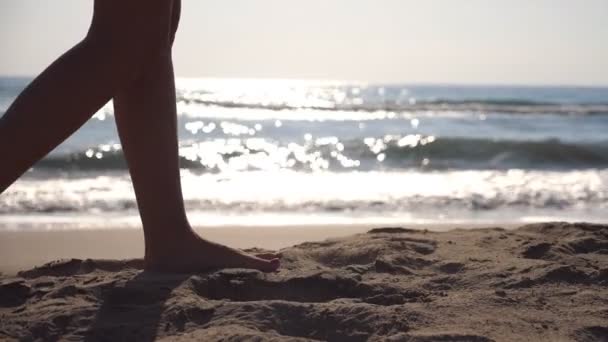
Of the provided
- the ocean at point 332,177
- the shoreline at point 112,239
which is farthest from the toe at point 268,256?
the ocean at point 332,177

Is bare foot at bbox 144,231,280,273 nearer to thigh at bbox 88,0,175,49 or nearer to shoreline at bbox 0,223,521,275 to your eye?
thigh at bbox 88,0,175,49

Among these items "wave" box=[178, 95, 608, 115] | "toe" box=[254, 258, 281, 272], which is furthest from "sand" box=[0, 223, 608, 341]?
"wave" box=[178, 95, 608, 115]

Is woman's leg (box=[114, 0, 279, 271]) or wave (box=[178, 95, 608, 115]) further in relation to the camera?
wave (box=[178, 95, 608, 115])

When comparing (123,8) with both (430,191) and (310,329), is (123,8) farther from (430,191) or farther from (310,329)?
(430,191)

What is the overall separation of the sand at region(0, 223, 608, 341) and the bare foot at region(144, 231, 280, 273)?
2.0 inches

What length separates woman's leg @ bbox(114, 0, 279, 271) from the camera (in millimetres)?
1963

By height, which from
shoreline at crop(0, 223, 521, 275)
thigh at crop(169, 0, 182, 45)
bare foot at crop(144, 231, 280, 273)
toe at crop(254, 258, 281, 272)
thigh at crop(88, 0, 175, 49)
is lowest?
shoreline at crop(0, 223, 521, 275)

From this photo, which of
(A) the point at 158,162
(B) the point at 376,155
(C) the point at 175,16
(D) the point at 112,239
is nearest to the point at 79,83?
(A) the point at 158,162

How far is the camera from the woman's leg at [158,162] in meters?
1.96

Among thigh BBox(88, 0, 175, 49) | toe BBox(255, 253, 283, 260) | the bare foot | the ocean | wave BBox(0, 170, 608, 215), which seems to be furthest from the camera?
wave BBox(0, 170, 608, 215)

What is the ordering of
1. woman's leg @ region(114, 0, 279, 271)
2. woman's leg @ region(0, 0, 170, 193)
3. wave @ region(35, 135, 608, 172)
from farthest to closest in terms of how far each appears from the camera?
wave @ region(35, 135, 608, 172)
woman's leg @ region(114, 0, 279, 271)
woman's leg @ region(0, 0, 170, 193)

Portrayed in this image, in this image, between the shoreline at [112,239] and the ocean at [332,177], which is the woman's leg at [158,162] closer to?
the shoreline at [112,239]

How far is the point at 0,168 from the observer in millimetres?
1628

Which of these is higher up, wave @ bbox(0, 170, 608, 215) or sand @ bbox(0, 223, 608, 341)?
wave @ bbox(0, 170, 608, 215)
